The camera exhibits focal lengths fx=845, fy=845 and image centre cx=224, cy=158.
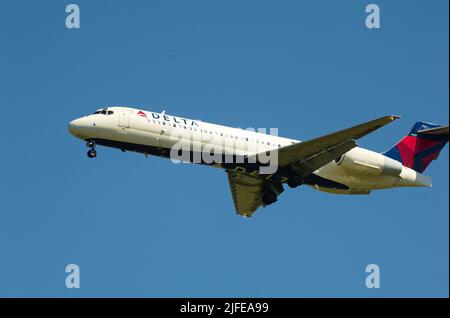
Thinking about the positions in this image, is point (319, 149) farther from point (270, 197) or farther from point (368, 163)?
point (270, 197)

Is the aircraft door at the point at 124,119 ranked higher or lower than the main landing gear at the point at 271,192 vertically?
higher

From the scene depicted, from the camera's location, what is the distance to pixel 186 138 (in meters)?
28.7

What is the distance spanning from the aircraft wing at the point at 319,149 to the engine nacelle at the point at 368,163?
114 cm

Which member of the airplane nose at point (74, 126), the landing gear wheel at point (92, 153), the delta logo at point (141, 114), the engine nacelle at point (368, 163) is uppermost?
the delta logo at point (141, 114)

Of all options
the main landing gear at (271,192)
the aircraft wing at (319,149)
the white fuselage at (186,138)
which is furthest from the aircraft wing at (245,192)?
the white fuselage at (186,138)

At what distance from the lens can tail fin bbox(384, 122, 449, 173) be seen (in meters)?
33.2

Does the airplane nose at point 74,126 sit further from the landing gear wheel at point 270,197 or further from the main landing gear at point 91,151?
the landing gear wheel at point 270,197

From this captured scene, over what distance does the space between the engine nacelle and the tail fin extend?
1.51 m

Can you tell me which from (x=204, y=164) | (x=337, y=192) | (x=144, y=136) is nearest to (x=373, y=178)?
(x=337, y=192)

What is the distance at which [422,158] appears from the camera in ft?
109

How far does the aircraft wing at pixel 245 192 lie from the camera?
3253cm

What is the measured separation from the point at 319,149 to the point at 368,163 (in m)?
→ 2.74
